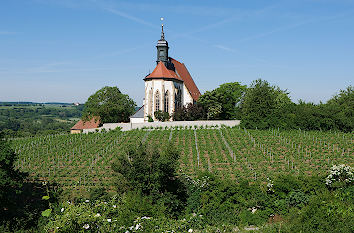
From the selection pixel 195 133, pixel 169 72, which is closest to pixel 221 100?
pixel 169 72

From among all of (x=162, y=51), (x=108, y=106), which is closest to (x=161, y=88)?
(x=162, y=51)

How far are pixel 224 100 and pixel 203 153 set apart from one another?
28232 mm

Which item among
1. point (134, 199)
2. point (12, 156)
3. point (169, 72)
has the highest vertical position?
point (169, 72)

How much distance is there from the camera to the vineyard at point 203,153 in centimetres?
2345

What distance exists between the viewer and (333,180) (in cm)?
1938

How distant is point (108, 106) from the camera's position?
163 ft

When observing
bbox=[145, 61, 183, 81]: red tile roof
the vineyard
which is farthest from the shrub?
bbox=[145, 61, 183, 81]: red tile roof

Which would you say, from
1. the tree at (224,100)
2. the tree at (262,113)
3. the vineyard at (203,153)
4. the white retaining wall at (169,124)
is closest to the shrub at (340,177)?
the vineyard at (203,153)

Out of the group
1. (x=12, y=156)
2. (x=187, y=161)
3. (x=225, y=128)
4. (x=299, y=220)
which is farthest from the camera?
(x=225, y=128)

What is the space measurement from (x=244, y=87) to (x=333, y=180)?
45.7 meters

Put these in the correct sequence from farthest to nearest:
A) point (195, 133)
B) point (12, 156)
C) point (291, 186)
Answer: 1. point (195, 133)
2. point (291, 186)
3. point (12, 156)

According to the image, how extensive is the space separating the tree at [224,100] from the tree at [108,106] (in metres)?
13.0

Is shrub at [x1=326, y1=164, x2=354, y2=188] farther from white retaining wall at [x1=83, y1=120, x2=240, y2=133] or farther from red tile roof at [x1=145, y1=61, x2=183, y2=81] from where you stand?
red tile roof at [x1=145, y1=61, x2=183, y2=81]

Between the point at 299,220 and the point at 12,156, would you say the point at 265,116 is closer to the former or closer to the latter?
the point at 299,220
